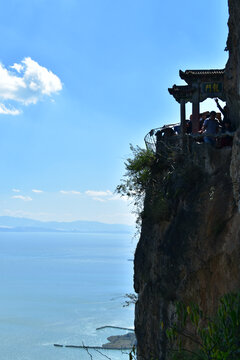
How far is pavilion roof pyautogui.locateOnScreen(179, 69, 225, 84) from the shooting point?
37.9 feet

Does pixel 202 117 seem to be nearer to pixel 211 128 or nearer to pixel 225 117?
pixel 225 117

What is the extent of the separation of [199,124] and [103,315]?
176 ft

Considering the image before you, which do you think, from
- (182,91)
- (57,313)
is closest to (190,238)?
(182,91)

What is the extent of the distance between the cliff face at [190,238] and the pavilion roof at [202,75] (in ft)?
4.34

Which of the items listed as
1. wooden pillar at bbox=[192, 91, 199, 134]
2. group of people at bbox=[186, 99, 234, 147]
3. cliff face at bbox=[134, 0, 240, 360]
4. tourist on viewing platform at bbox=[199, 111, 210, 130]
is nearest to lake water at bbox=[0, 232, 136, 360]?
cliff face at bbox=[134, 0, 240, 360]

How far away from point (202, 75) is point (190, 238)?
4495 mm

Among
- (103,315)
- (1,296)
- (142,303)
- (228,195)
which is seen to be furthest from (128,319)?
(228,195)

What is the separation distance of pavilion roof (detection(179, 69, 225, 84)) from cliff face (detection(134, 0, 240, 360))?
52.0 inches

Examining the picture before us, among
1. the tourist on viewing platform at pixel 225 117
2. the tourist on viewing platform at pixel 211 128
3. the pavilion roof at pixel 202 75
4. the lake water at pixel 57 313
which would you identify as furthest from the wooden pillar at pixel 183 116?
the lake water at pixel 57 313

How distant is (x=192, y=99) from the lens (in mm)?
11719

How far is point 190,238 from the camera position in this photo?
10.5 m

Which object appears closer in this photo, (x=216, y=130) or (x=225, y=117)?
(x=216, y=130)

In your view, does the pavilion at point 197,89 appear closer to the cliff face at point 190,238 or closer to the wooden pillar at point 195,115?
the wooden pillar at point 195,115

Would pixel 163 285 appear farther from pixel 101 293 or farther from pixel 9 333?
pixel 101 293
